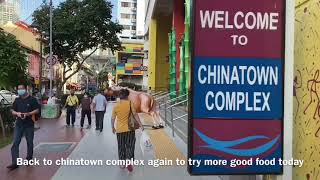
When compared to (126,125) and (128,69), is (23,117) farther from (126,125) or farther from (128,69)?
(128,69)

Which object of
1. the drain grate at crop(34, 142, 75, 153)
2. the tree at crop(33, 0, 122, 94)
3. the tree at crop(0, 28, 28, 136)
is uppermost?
the tree at crop(33, 0, 122, 94)

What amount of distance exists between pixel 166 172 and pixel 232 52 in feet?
18.5

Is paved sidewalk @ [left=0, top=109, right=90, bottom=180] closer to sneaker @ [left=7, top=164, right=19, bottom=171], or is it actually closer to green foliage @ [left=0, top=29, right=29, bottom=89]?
sneaker @ [left=7, top=164, right=19, bottom=171]

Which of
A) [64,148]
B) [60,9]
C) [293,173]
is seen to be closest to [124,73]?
[60,9]

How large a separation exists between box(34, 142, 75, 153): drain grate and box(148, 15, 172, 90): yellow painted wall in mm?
30845

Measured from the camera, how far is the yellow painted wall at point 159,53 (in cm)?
4519

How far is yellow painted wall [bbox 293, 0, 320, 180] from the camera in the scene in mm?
4355

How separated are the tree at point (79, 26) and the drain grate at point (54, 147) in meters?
21.2

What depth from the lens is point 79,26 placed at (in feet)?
117

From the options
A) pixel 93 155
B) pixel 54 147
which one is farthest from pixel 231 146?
pixel 54 147

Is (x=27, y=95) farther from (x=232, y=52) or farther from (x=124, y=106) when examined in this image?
(x=232, y=52)

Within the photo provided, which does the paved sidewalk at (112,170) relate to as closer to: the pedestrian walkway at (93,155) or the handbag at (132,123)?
the pedestrian walkway at (93,155)

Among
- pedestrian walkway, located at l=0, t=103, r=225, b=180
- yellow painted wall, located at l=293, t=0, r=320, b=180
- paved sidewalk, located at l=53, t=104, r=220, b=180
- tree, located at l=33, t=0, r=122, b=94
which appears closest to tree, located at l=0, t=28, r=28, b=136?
pedestrian walkway, located at l=0, t=103, r=225, b=180

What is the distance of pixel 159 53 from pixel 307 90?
140ft
